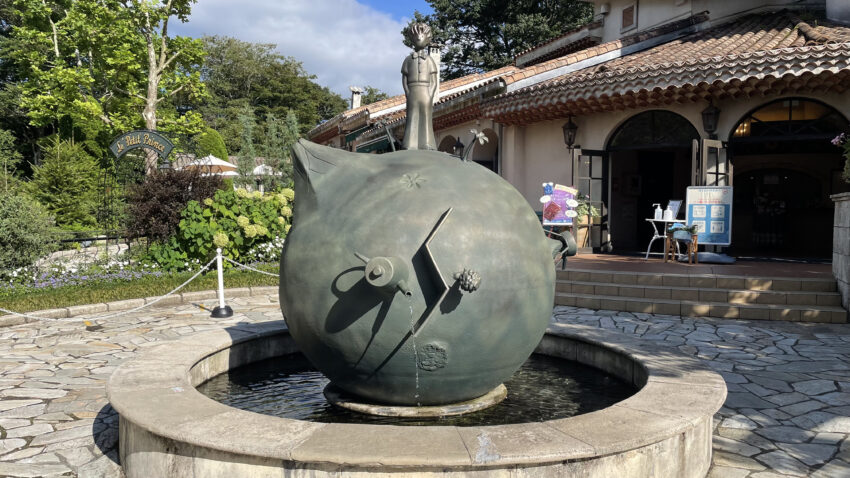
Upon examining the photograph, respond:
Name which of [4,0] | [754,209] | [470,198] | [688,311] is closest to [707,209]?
[688,311]

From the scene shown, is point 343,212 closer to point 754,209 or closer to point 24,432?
point 24,432

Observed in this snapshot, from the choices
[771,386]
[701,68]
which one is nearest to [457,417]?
[771,386]

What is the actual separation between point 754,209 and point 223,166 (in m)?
18.7

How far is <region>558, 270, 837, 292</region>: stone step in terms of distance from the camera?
9.44 metres

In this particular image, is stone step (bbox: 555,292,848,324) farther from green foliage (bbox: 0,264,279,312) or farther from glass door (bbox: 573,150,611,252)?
green foliage (bbox: 0,264,279,312)

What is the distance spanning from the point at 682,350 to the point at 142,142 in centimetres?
1424

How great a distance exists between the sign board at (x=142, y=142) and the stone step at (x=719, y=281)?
1136 cm

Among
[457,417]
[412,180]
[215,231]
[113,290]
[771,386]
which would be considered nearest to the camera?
[412,180]

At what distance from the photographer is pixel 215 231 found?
39.5 ft

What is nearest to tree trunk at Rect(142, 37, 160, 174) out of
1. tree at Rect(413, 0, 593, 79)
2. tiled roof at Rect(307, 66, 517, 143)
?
tiled roof at Rect(307, 66, 517, 143)

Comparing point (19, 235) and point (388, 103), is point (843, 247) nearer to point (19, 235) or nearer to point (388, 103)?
point (19, 235)

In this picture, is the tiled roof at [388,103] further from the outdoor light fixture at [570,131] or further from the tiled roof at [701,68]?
the outdoor light fixture at [570,131]

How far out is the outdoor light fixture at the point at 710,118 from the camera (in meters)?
12.8

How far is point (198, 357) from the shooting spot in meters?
4.91
